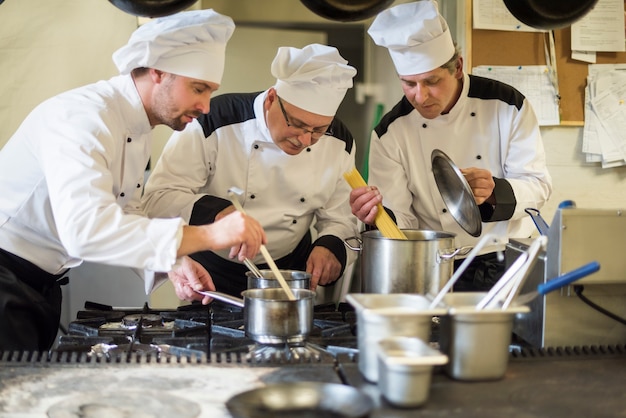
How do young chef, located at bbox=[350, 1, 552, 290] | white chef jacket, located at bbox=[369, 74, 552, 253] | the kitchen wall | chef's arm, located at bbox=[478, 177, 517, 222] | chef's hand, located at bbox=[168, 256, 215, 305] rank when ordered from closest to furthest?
chef's hand, located at bbox=[168, 256, 215, 305] < chef's arm, located at bbox=[478, 177, 517, 222] < young chef, located at bbox=[350, 1, 552, 290] < white chef jacket, located at bbox=[369, 74, 552, 253] < the kitchen wall

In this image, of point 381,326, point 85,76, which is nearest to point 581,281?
point 381,326

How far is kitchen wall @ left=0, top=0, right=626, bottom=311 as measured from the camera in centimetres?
300

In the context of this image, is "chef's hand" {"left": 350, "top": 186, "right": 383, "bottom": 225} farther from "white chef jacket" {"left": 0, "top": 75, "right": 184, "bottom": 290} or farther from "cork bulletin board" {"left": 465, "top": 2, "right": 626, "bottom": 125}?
"cork bulletin board" {"left": 465, "top": 2, "right": 626, "bottom": 125}

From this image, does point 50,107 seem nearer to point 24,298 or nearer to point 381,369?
point 24,298

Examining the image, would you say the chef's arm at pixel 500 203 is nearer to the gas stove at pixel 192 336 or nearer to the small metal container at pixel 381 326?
the gas stove at pixel 192 336

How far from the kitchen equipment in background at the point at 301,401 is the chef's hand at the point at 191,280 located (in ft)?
2.22

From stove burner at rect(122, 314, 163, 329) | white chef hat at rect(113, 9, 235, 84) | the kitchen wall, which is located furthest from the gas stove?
the kitchen wall

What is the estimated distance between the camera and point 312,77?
2.22 meters

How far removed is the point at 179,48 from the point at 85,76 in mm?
1418

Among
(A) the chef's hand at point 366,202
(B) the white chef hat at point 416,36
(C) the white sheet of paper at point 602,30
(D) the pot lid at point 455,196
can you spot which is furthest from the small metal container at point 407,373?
(C) the white sheet of paper at point 602,30

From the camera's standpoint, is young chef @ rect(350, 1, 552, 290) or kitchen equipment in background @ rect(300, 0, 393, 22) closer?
kitchen equipment in background @ rect(300, 0, 393, 22)

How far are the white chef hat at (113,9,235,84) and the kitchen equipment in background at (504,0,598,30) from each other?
0.81m

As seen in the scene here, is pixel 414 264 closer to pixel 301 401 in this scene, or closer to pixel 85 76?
pixel 301 401

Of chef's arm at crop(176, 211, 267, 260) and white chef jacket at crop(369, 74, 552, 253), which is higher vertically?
white chef jacket at crop(369, 74, 552, 253)
